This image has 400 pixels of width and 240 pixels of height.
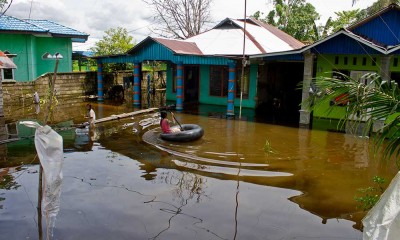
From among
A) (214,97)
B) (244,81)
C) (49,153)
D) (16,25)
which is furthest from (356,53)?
(16,25)

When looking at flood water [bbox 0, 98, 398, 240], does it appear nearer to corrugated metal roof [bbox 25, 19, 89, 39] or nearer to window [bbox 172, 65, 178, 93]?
window [bbox 172, 65, 178, 93]

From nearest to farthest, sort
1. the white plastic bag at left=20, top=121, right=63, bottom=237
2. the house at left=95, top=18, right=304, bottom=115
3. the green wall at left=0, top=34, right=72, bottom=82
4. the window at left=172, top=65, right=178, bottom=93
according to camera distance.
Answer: the white plastic bag at left=20, top=121, right=63, bottom=237 → the house at left=95, top=18, right=304, bottom=115 → the window at left=172, top=65, right=178, bottom=93 → the green wall at left=0, top=34, right=72, bottom=82

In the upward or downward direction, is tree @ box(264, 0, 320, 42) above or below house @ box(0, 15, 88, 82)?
above

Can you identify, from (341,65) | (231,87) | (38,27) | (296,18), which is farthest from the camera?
(296,18)

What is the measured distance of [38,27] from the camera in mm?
24500

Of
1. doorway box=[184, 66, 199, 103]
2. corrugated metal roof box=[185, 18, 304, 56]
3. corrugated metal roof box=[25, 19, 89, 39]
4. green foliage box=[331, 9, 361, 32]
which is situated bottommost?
doorway box=[184, 66, 199, 103]

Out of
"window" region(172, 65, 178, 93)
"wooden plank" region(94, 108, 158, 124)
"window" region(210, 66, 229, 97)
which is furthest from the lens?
"window" region(172, 65, 178, 93)

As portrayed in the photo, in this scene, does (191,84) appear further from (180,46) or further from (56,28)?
(56,28)

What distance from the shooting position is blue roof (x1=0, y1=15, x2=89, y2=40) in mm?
23350

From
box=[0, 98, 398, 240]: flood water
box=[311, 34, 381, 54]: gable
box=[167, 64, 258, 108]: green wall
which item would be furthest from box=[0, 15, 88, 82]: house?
box=[311, 34, 381, 54]: gable

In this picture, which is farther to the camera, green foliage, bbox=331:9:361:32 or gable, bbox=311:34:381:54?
green foliage, bbox=331:9:361:32

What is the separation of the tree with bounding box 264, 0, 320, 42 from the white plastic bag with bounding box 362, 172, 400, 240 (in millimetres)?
31757

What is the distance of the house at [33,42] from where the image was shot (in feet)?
77.5

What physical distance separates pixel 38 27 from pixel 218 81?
1288 cm
